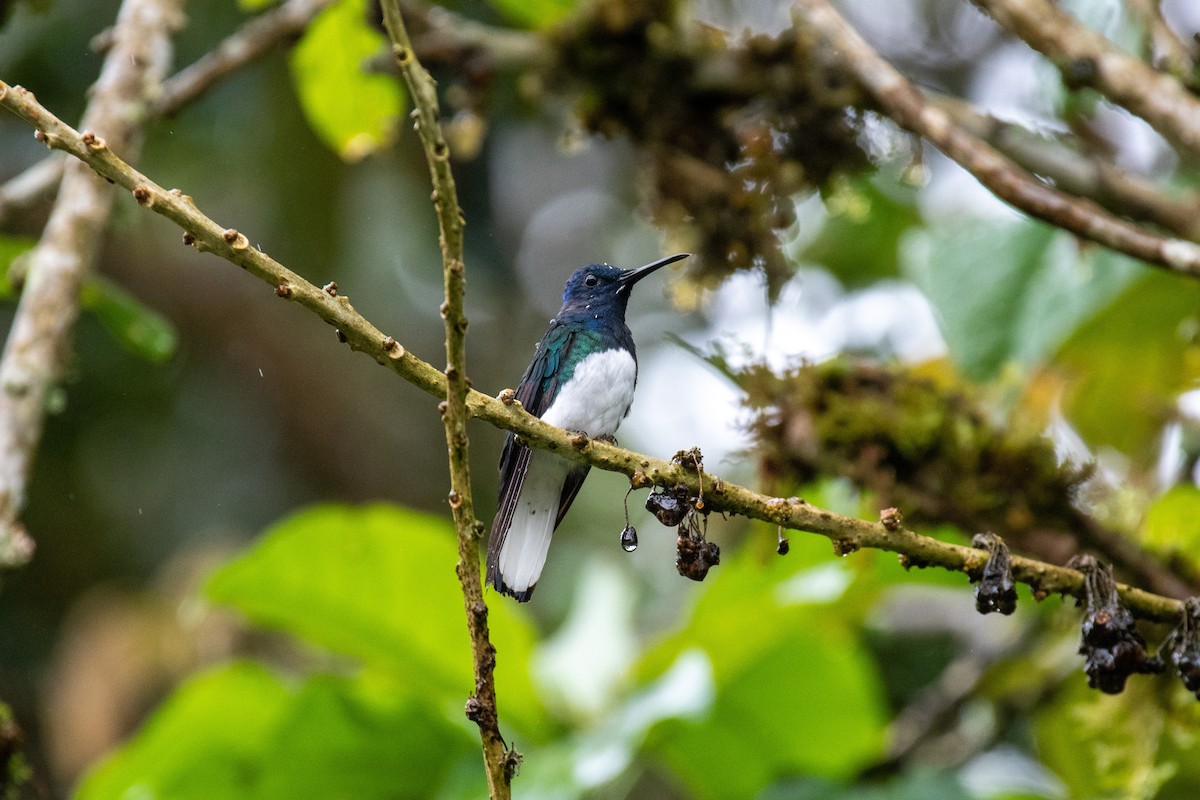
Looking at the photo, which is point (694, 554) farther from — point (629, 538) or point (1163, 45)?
point (1163, 45)

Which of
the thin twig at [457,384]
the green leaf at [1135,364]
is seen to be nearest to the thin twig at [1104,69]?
the green leaf at [1135,364]

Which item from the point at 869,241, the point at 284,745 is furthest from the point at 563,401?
the point at 869,241

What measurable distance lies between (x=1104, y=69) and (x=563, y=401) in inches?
56.3

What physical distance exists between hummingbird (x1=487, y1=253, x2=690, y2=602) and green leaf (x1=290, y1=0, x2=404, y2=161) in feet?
4.28

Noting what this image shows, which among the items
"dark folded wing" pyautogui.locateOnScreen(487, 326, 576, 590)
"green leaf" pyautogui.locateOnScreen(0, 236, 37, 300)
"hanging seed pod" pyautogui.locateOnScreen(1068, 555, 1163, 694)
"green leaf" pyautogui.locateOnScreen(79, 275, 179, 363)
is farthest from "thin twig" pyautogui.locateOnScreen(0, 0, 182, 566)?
"hanging seed pod" pyautogui.locateOnScreen(1068, 555, 1163, 694)

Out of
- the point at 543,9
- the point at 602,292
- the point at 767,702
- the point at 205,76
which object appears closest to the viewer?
the point at 602,292

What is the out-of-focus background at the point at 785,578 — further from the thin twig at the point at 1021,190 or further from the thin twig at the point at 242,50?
the thin twig at the point at 1021,190

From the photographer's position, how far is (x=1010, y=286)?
3.64 meters

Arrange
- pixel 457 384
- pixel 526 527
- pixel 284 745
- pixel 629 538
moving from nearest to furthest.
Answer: pixel 457 384
pixel 629 538
pixel 526 527
pixel 284 745

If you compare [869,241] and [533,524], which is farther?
[869,241]

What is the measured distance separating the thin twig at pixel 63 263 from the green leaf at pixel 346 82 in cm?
60

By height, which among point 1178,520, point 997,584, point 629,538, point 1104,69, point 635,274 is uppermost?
point 635,274

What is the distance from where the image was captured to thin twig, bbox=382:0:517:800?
55.4 inches

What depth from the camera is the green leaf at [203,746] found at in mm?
3518
